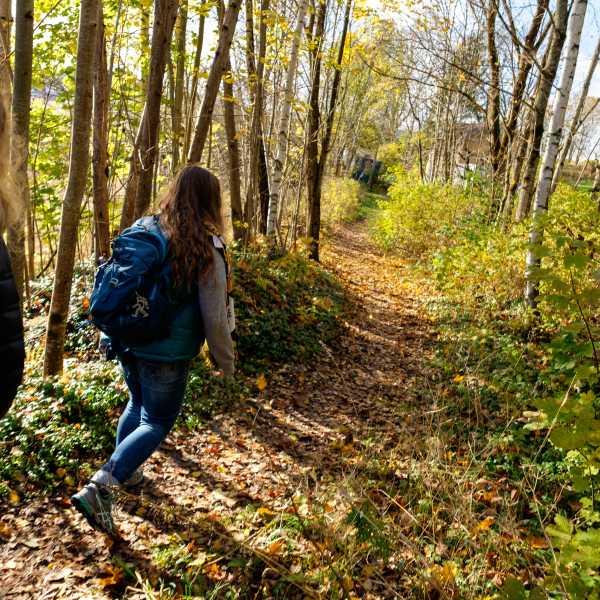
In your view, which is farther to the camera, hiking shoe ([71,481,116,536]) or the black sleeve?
hiking shoe ([71,481,116,536])

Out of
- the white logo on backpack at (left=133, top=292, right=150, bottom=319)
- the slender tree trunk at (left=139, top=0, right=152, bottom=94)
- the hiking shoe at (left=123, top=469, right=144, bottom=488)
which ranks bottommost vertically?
the hiking shoe at (left=123, top=469, right=144, bottom=488)

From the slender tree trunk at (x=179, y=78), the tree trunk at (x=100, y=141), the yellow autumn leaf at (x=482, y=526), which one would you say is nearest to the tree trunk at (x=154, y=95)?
the tree trunk at (x=100, y=141)

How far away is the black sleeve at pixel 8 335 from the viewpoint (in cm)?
123

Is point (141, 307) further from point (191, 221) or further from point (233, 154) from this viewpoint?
point (233, 154)

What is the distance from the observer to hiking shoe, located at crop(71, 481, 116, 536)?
2.76m

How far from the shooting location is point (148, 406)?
9.57ft

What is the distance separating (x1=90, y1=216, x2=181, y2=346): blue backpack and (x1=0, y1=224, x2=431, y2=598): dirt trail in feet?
2.88

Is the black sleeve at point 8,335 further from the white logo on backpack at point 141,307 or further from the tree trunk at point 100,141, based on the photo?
the tree trunk at point 100,141

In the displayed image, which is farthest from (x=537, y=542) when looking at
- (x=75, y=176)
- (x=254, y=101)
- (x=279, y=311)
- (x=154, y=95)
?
(x=254, y=101)

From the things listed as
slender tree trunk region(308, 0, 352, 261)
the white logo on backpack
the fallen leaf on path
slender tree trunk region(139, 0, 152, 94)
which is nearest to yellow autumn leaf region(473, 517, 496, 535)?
the fallen leaf on path

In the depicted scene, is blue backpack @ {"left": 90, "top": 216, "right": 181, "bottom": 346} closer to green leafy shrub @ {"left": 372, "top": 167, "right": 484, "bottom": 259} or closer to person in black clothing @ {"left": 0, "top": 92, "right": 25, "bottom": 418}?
person in black clothing @ {"left": 0, "top": 92, "right": 25, "bottom": 418}

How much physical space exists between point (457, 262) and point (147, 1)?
6.53 m

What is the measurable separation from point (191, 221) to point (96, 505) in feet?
5.69

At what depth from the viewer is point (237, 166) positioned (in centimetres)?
936
